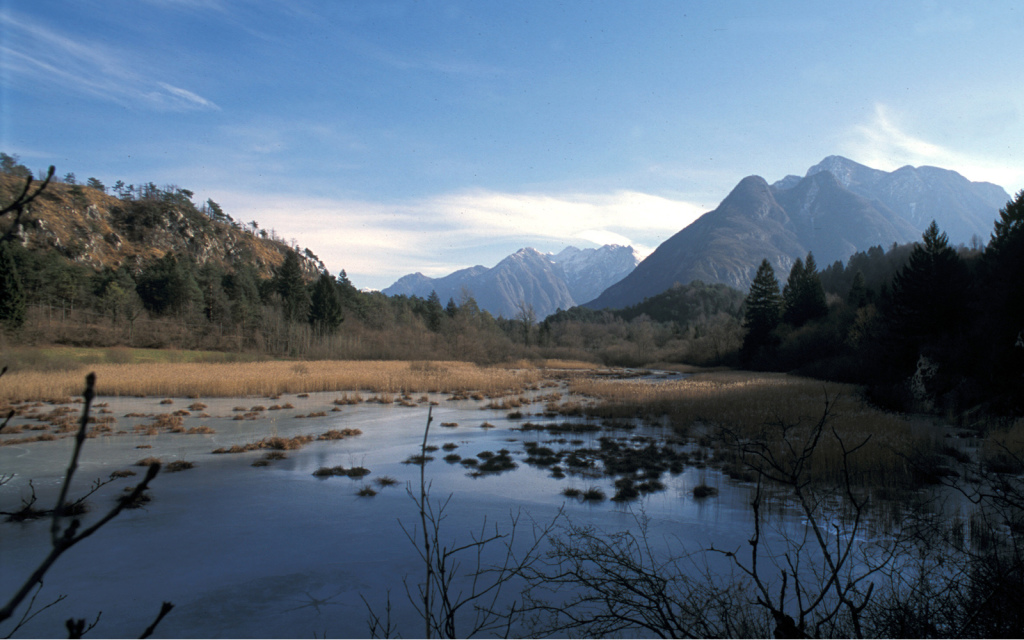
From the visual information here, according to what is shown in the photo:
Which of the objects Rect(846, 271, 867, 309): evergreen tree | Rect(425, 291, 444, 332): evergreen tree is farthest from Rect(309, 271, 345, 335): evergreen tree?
Rect(846, 271, 867, 309): evergreen tree

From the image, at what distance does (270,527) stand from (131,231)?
377 feet

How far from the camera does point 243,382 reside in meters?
29.0

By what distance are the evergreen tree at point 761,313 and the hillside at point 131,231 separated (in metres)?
75.6

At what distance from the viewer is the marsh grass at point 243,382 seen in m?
25.6

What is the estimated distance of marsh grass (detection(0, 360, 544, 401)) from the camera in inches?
1009

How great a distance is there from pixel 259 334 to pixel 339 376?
90.7 ft

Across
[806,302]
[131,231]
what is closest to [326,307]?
[806,302]

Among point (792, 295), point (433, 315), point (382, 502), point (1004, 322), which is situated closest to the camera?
point (382, 502)

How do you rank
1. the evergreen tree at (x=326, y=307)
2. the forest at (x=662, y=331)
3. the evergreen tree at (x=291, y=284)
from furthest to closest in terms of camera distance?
the evergreen tree at (x=291, y=284) < the evergreen tree at (x=326, y=307) < the forest at (x=662, y=331)

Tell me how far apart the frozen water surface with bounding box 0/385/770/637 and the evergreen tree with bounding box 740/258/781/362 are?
4411 cm

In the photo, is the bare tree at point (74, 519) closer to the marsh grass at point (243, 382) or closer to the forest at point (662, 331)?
the forest at point (662, 331)

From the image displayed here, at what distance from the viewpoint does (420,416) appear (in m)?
21.7

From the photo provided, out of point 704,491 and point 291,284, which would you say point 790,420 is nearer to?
point 704,491

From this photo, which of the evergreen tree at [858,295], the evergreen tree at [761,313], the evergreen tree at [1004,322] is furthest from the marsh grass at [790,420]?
the evergreen tree at [761,313]
